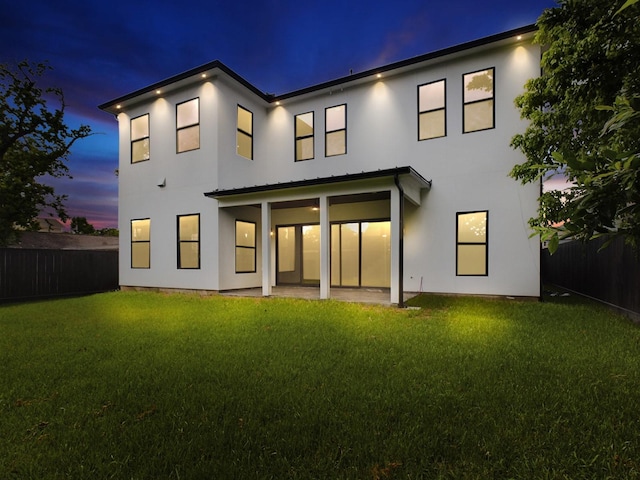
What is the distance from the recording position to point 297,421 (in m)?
2.64

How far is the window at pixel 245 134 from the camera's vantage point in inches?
448

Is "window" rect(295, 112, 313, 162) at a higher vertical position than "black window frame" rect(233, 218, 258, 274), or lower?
higher

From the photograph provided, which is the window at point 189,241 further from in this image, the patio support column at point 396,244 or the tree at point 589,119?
the tree at point 589,119

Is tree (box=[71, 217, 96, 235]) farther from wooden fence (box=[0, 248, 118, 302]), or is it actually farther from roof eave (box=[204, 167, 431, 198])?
roof eave (box=[204, 167, 431, 198])

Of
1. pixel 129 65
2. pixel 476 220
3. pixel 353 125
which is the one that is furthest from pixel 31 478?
pixel 129 65

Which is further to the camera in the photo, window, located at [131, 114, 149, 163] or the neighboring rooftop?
the neighboring rooftop

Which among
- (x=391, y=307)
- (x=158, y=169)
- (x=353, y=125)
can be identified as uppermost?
(x=353, y=125)

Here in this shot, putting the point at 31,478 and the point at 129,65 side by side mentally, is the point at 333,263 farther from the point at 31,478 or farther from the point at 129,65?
the point at 129,65

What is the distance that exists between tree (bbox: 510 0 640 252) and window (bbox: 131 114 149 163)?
11.5 metres

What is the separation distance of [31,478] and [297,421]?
1.67 m

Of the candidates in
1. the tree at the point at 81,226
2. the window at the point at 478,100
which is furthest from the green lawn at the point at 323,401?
the tree at the point at 81,226

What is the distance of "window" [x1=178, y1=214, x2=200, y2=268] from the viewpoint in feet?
35.8

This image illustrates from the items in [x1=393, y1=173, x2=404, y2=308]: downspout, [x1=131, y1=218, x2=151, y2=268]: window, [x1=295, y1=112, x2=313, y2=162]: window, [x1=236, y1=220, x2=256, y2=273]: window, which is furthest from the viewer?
[x1=131, y1=218, x2=151, y2=268]: window

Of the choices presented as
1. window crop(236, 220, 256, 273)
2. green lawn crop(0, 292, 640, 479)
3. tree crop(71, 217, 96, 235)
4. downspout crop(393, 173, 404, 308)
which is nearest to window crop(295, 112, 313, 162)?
window crop(236, 220, 256, 273)
